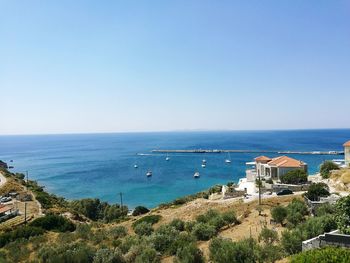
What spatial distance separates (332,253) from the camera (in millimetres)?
9844

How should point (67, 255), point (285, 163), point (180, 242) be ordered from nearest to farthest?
point (67, 255), point (180, 242), point (285, 163)

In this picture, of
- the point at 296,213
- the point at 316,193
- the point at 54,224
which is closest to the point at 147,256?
the point at 296,213

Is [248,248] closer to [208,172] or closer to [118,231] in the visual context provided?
[118,231]

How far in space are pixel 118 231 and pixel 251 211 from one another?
422 inches

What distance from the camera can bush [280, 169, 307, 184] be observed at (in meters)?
38.7

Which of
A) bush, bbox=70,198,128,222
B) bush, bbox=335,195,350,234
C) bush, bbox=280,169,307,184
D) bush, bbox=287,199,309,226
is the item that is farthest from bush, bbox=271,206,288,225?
bush, bbox=70,198,128,222

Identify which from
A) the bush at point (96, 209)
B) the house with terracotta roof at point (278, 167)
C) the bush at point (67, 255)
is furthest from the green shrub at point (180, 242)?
the bush at point (96, 209)

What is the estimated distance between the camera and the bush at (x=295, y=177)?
1522 inches

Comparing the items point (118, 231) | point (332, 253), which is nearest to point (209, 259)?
point (332, 253)

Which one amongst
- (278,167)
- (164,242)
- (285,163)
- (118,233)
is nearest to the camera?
(164,242)

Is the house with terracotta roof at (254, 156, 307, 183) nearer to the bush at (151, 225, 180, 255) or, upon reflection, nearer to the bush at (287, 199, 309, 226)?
the bush at (287, 199, 309, 226)

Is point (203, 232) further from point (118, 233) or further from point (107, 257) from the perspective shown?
point (107, 257)

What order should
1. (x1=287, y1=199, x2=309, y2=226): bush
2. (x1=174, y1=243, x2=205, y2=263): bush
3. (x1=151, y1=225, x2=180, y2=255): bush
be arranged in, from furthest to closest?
(x1=287, y1=199, x2=309, y2=226): bush < (x1=151, y1=225, x2=180, y2=255): bush < (x1=174, y1=243, x2=205, y2=263): bush

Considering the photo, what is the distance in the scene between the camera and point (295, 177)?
38688 millimetres
